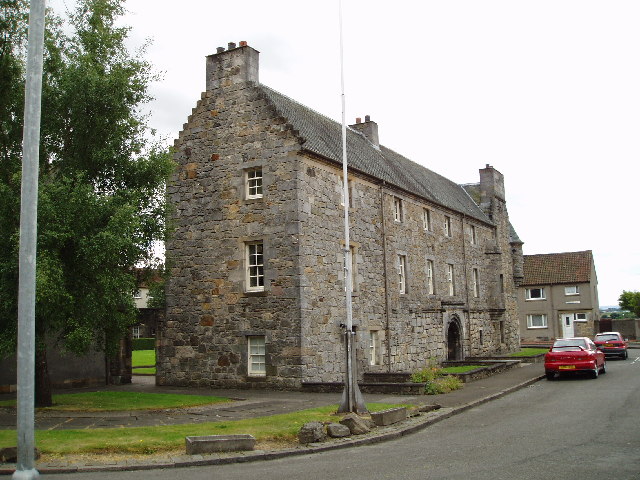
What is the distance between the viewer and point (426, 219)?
31.7 m

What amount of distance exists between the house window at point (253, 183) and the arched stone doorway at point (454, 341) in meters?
15.0

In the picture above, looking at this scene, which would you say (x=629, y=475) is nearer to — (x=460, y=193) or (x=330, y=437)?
(x=330, y=437)

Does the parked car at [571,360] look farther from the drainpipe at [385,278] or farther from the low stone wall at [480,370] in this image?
the drainpipe at [385,278]

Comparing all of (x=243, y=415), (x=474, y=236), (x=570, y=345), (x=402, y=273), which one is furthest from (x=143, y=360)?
(x=243, y=415)

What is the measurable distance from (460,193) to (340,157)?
19.6 metres

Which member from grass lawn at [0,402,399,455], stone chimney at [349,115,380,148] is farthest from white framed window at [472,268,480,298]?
grass lawn at [0,402,399,455]

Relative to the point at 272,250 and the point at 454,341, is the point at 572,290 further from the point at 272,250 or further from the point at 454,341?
the point at 272,250

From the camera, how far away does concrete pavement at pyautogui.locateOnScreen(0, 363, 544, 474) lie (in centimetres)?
1007

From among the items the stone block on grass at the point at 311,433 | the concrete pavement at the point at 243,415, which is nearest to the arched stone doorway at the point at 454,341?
the concrete pavement at the point at 243,415

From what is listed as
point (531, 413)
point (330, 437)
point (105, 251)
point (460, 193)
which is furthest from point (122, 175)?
point (460, 193)

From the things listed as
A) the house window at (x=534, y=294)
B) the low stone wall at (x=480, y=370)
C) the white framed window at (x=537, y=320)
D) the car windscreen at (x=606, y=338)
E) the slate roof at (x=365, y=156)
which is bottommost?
the low stone wall at (x=480, y=370)

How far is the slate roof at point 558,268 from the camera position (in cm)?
5928

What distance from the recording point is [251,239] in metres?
22.6

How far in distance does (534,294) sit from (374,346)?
40.2 m
